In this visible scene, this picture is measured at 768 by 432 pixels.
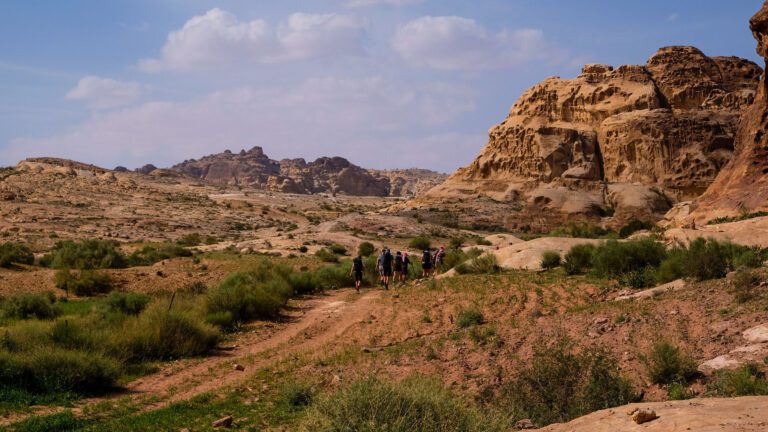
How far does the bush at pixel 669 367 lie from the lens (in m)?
8.43

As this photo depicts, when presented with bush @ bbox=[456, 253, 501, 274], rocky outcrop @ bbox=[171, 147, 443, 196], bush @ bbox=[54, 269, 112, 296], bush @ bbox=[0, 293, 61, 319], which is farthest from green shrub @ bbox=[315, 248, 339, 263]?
rocky outcrop @ bbox=[171, 147, 443, 196]

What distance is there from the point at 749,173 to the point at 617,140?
110 feet

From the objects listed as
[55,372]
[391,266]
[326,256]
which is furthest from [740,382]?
[326,256]

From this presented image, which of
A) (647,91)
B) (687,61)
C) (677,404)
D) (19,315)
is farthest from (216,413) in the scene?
(687,61)

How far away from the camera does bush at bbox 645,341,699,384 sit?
332 inches

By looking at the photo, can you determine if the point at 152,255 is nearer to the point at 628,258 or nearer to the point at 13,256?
the point at 13,256

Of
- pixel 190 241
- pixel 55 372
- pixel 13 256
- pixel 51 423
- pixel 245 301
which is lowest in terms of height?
pixel 190 241

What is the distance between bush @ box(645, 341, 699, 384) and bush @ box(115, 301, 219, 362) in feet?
30.1

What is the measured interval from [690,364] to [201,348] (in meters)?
9.67

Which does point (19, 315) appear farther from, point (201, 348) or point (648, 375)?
point (648, 375)

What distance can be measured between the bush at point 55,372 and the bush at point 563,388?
6.53 m

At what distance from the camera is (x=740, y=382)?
7422 millimetres

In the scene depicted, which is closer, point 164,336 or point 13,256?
point 164,336

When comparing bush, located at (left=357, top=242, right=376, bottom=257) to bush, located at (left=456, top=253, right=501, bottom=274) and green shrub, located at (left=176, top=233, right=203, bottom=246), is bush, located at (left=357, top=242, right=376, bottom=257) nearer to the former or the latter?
green shrub, located at (left=176, top=233, right=203, bottom=246)
